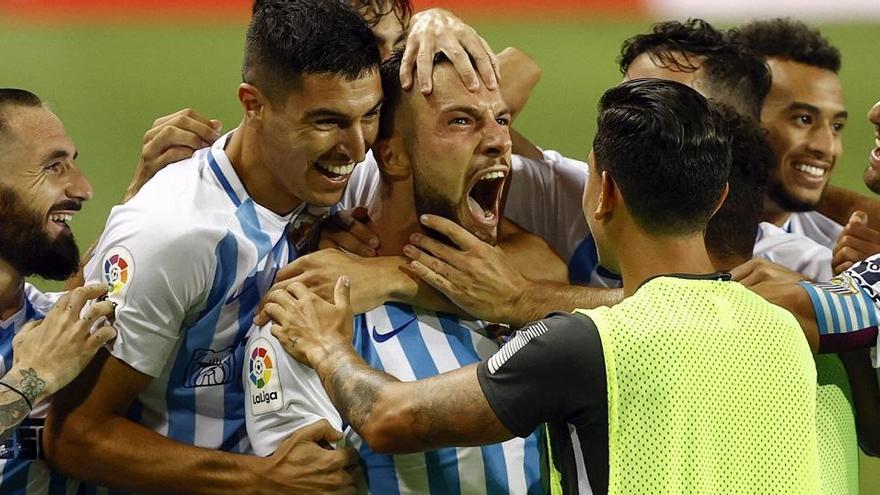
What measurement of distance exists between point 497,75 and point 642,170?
117 centimetres

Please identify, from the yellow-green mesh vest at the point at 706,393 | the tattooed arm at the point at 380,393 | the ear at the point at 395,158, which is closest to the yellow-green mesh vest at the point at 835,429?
the yellow-green mesh vest at the point at 706,393

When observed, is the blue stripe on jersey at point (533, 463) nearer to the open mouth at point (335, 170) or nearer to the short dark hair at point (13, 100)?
the open mouth at point (335, 170)

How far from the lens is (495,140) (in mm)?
4023

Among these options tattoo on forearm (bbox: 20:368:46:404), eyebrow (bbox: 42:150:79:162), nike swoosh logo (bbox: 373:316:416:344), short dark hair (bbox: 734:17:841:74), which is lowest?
tattoo on forearm (bbox: 20:368:46:404)

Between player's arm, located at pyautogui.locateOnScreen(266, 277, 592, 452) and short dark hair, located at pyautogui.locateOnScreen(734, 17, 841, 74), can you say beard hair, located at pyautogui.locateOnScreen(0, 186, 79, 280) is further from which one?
short dark hair, located at pyautogui.locateOnScreen(734, 17, 841, 74)

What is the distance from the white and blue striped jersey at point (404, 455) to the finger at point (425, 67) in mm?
719

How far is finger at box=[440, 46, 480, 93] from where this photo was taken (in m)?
3.98

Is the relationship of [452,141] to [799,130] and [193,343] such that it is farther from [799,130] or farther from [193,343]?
[799,130]

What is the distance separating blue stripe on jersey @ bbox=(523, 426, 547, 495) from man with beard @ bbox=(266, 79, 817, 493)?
0.55m

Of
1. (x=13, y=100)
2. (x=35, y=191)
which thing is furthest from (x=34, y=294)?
(x=13, y=100)

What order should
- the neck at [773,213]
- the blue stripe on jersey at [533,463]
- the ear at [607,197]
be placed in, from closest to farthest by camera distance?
the ear at [607,197] → the blue stripe on jersey at [533,463] → the neck at [773,213]

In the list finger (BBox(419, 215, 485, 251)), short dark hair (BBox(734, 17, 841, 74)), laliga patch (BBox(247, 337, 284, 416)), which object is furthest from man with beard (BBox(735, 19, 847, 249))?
laliga patch (BBox(247, 337, 284, 416))

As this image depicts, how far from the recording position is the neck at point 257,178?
3.95 m

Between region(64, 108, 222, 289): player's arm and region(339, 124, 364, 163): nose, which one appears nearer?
region(339, 124, 364, 163): nose
